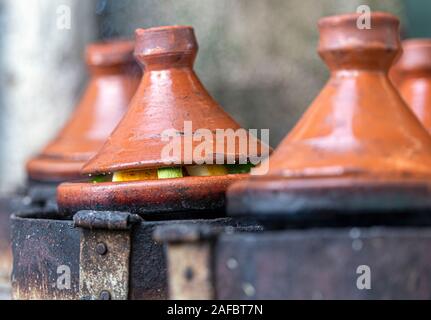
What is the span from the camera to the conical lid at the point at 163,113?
2.25m

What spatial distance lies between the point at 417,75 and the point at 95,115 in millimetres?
1044

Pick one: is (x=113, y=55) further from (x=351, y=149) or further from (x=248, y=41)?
(x=351, y=149)

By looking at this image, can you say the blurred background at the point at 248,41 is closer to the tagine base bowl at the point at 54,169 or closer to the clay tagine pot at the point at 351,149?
the tagine base bowl at the point at 54,169

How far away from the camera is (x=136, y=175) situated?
90.0 inches

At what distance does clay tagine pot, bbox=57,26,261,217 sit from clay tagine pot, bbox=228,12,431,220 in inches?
12.2

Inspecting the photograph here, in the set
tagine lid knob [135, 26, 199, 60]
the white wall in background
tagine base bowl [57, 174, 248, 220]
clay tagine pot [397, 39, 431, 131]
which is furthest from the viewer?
the white wall in background

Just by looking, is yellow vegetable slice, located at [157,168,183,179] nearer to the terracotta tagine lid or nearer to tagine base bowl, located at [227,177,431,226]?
tagine base bowl, located at [227,177,431,226]

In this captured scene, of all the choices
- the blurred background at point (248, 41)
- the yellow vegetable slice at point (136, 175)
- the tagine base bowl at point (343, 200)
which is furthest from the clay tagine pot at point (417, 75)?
the blurred background at point (248, 41)

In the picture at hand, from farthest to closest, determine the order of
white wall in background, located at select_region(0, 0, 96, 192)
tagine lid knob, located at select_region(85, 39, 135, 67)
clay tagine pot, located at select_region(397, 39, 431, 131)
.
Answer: white wall in background, located at select_region(0, 0, 96, 192), tagine lid knob, located at select_region(85, 39, 135, 67), clay tagine pot, located at select_region(397, 39, 431, 131)

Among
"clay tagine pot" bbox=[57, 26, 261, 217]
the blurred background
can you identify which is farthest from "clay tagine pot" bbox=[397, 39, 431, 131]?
the blurred background

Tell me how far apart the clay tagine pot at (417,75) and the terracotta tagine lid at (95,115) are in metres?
0.90

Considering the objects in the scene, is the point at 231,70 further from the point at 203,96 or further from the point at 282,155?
the point at 282,155

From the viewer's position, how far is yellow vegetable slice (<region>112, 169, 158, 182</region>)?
228 cm
